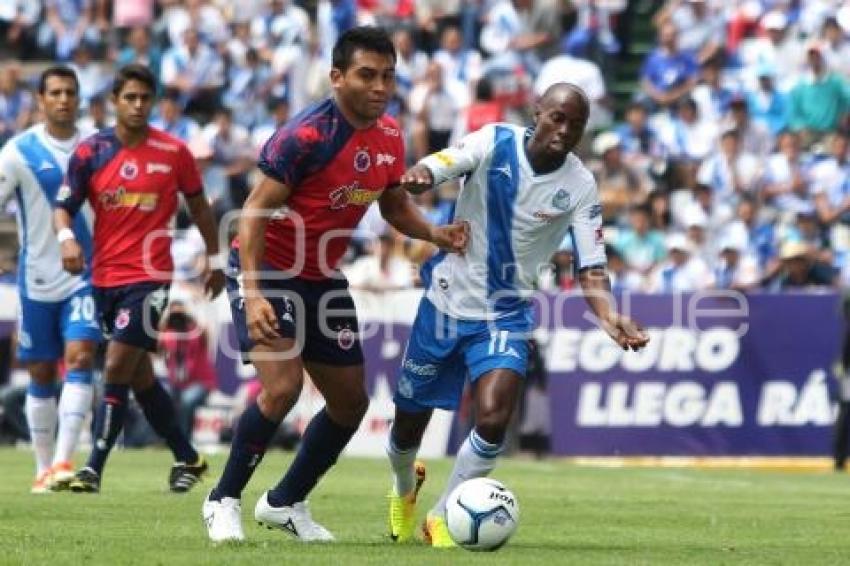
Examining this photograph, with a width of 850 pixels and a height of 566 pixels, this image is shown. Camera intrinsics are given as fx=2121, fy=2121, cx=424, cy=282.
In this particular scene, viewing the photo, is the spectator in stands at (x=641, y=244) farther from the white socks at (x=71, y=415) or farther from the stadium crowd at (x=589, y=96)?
the white socks at (x=71, y=415)

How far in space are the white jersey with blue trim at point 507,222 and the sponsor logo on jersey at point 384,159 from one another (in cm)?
49

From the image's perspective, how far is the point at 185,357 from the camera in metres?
22.1

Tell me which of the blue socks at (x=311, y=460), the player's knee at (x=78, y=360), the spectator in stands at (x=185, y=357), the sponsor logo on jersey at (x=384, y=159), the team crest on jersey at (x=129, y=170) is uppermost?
the sponsor logo on jersey at (x=384, y=159)

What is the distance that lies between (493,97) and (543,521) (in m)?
13.7

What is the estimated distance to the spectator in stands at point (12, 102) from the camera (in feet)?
87.7

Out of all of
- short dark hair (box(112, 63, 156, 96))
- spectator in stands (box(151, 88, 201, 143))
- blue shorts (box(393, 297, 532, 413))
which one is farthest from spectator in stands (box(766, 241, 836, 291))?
blue shorts (box(393, 297, 532, 413))

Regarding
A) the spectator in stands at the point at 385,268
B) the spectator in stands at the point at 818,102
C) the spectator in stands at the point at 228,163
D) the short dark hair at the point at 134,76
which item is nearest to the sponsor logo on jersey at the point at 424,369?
the short dark hair at the point at 134,76

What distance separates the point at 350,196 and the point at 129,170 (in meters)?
3.96

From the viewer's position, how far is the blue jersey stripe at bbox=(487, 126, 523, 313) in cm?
1116

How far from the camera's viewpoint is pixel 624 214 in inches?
960

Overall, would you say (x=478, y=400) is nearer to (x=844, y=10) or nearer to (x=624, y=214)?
(x=624, y=214)

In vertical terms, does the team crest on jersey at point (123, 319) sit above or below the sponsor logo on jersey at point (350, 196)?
below

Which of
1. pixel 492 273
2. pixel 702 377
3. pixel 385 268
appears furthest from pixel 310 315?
pixel 385 268

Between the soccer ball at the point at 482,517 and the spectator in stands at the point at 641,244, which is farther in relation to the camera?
the spectator in stands at the point at 641,244
